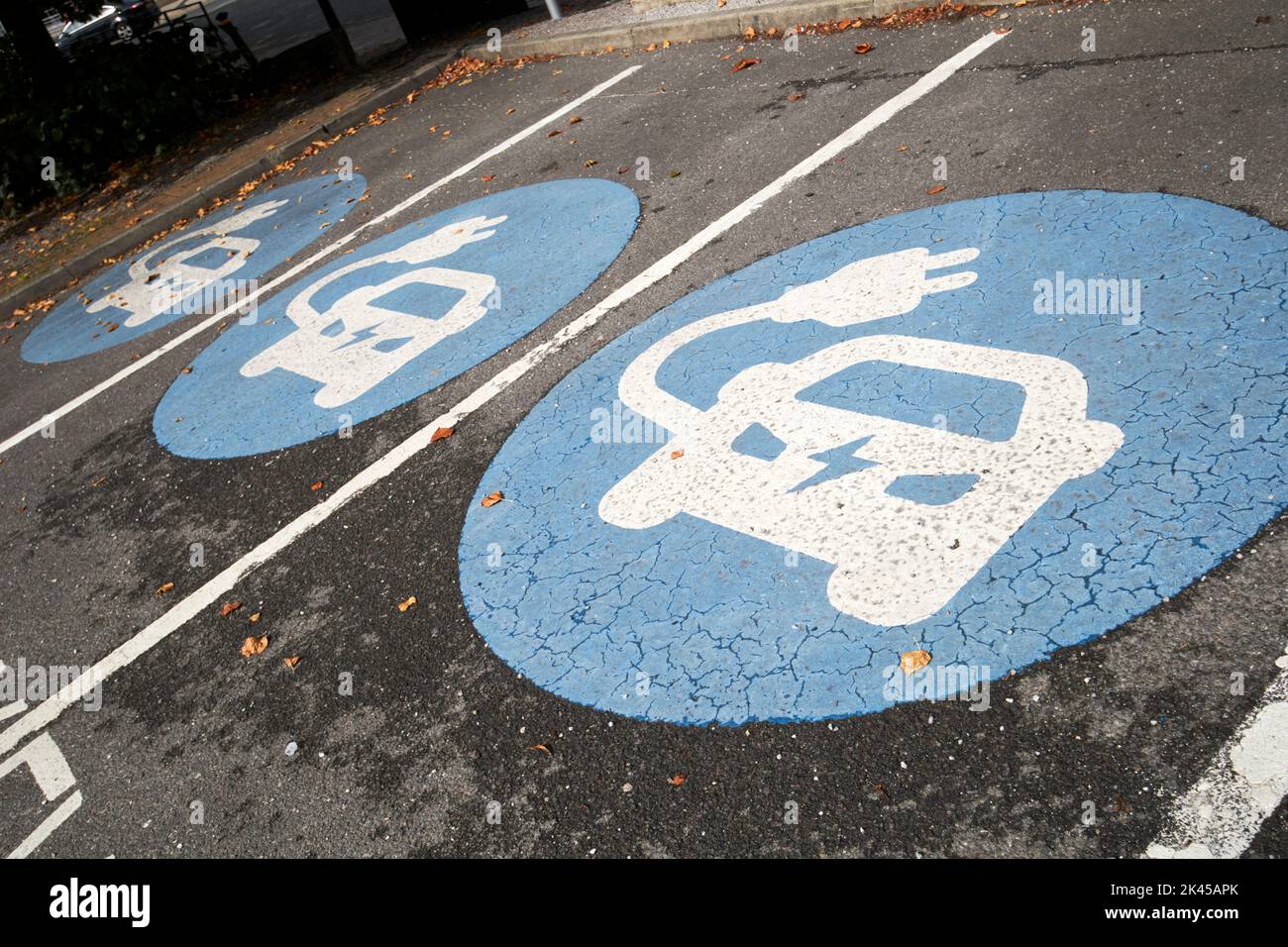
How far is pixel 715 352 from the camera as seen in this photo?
4.90 metres

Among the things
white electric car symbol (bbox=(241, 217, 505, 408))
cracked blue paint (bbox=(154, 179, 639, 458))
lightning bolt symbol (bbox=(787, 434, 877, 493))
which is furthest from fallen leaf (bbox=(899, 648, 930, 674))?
white electric car symbol (bbox=(241, 217, 505, 408))

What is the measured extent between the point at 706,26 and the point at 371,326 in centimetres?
552

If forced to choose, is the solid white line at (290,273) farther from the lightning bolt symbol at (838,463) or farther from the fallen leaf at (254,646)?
the lightning bolt symbol at (838,463)

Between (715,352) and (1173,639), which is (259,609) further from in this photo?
(1173,639)

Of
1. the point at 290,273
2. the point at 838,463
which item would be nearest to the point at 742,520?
the point at 838,463

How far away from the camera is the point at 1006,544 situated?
3307mm

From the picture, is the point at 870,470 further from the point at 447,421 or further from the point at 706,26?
the point at 706,26

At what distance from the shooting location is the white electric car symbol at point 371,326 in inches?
240

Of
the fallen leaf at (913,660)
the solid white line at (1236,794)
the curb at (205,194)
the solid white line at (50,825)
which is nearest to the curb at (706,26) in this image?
the curb at (205,194)

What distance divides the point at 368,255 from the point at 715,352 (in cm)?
423

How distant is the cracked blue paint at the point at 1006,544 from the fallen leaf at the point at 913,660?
0.03 metres

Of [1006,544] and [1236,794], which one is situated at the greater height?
[1006,544]
